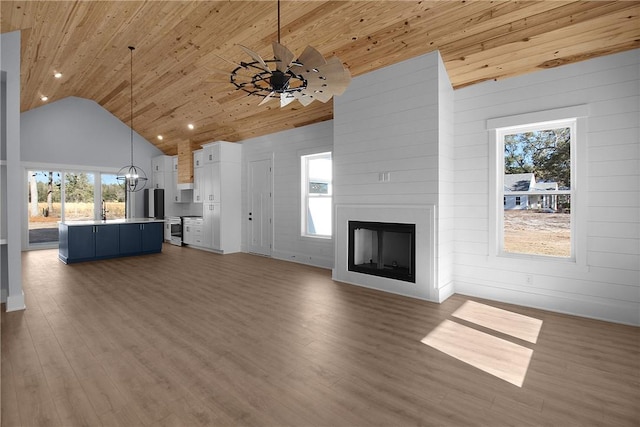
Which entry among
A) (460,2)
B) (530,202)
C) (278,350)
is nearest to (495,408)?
(278,350)

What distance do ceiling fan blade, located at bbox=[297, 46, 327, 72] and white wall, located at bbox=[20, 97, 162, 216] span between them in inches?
361

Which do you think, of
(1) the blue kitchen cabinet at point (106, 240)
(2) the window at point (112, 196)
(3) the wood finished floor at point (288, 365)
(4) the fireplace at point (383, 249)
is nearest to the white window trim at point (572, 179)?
(3) the wood finished floor at point (288, 365)

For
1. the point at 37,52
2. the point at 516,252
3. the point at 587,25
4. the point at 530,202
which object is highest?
the point at 37,52

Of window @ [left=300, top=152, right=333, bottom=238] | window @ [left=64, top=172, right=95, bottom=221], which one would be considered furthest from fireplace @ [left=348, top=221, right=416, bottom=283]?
window @ [left=64, top=172, right=95, bottom=221]

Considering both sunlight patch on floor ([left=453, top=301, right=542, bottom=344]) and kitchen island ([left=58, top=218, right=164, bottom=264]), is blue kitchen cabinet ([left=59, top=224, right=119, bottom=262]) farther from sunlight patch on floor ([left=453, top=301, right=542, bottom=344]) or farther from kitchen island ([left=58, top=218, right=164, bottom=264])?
sunlight patch on floor ([left=453, top=301, right=542, bottom=344])

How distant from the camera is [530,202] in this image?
3.96 m

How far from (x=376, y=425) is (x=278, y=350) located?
1.12 meters

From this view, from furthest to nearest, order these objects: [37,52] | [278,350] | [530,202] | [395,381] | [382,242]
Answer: [37,52] < [382,242] < [530,202] < [278,350] < [395,381]

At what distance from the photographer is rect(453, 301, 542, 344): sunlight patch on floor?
305cm

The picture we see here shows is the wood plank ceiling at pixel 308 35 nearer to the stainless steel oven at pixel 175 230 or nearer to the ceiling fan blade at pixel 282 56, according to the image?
the ceiling fan blade at pixel 282 56

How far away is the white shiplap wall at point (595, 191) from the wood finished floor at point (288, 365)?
0.28 metres

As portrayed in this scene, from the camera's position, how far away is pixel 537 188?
12.8 feet

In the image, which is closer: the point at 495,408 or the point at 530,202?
the point at 495,408

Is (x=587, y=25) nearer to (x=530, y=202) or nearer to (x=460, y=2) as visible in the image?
(x=460, y=2)
